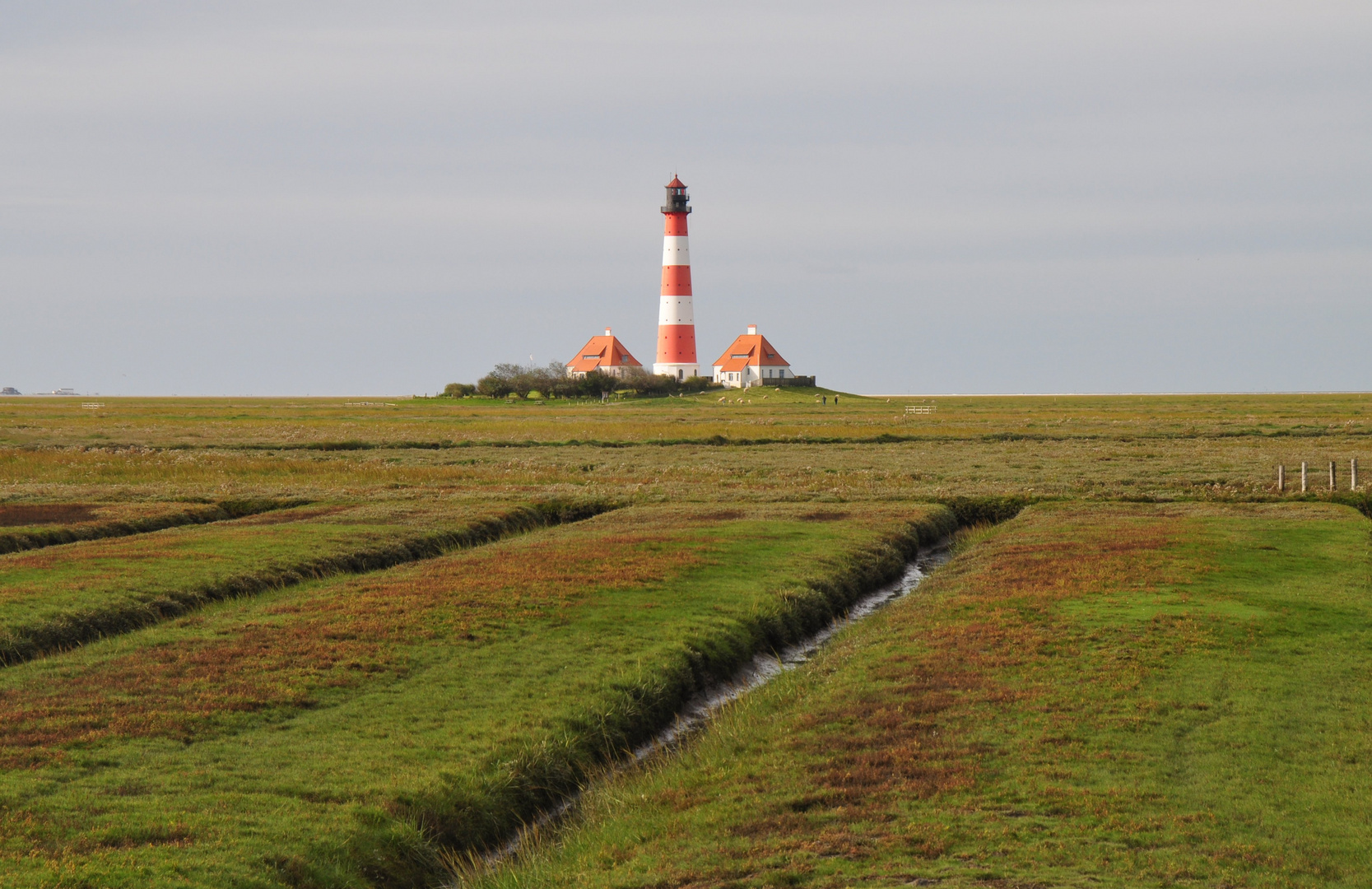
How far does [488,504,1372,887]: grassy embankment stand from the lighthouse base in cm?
11225

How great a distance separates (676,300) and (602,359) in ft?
76.9

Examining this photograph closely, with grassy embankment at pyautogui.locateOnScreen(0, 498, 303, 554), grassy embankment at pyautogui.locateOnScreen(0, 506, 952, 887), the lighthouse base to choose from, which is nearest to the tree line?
the lighthouse base

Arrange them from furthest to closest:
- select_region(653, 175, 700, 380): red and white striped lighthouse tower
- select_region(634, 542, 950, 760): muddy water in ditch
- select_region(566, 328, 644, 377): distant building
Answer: select_region(566, 328, 644, 377): distant building, select_region(653, 175, 700, 380): red and white striped lighthouse tower, select_region(634, 542, 950, 760): muddy water in ditch

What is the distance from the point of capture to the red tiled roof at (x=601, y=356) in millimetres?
149250

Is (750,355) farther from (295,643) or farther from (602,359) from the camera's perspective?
(295,643)

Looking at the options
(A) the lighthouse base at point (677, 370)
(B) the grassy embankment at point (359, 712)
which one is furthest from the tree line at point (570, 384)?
(B) the grassy embankment at point (359, 712)

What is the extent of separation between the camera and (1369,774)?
39.3 feet

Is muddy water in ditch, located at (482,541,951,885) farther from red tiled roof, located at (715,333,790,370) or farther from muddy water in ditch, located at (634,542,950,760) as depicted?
red tiled roof, located at (715,333,790,370)

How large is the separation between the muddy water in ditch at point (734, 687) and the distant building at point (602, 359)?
118 metres

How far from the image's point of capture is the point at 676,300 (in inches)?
5079

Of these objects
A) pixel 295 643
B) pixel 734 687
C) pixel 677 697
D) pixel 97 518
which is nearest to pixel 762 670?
pixel 734 687

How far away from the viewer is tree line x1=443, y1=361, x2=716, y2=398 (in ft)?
440

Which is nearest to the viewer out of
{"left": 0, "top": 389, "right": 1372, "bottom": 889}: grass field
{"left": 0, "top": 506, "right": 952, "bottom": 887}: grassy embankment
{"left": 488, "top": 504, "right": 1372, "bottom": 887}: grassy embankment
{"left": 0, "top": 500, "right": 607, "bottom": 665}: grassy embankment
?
{"left": 488, "top": 504, "right": 1372, "bottom": 887}: grassy embankment

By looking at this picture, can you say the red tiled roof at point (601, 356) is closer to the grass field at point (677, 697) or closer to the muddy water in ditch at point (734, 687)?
the grass field at point (677, 697)
